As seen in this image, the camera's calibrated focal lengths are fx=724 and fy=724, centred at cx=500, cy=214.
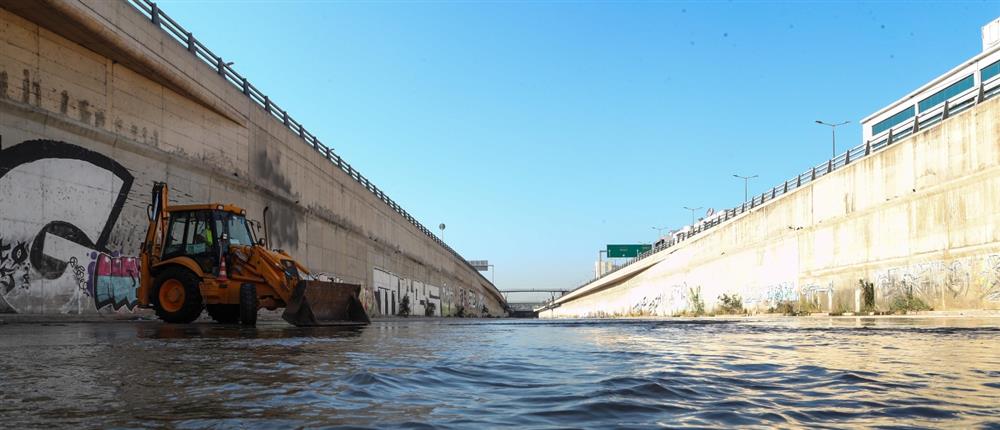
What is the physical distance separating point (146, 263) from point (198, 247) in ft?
3.98

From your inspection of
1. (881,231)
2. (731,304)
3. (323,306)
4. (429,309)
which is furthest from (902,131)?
(429,309)

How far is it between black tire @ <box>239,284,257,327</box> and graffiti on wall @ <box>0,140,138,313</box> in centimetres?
557

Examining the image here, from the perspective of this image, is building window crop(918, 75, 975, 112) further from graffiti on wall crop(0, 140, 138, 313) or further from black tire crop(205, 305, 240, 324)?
graffiti on wall crop(0, 140, 138, 313)

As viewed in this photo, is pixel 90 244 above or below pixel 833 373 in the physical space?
above

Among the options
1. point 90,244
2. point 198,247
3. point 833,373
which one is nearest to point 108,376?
point 833,373

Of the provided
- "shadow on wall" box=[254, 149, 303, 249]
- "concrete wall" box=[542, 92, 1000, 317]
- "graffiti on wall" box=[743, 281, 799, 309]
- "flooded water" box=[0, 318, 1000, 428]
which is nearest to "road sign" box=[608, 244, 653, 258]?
"concrete wall" box=[542, 92, 1000, 317]

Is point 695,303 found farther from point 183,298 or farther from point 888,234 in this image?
point 183,298

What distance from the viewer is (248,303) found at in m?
14.5

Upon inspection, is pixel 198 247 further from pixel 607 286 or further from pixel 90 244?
pixel 607 286

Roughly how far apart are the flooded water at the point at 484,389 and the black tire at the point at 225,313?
9.00m

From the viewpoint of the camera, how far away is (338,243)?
38250 mm

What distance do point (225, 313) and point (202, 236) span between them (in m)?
2.11

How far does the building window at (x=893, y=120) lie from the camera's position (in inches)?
2931

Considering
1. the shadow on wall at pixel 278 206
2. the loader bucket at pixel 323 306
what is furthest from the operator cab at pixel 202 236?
the shadow on wall at pixel 278 206
